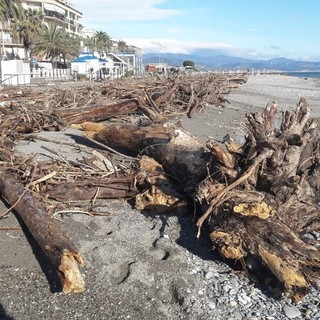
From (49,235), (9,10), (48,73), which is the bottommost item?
(48,73)

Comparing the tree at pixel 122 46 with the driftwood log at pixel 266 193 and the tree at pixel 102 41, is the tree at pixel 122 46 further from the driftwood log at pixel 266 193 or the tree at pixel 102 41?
the driftwood log at pixel 266 193

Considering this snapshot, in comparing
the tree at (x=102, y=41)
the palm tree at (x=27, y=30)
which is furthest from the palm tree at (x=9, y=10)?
the tree at (x=102, y=41)

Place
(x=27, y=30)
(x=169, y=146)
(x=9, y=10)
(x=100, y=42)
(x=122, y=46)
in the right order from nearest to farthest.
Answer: (x=169, y=146) → (x=9, y=10) → (x=27, y=30) → (x=100, y=42) → (x=122, y=46)

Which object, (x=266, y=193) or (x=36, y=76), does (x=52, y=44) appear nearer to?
(x=36, y=76)

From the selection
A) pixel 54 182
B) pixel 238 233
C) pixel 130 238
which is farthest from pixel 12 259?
pixel 238 233

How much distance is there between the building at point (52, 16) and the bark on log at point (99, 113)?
2049 inches

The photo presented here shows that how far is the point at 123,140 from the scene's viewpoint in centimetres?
878

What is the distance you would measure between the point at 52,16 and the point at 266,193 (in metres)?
87.8

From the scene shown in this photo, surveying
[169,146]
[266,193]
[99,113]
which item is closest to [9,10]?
[99,113]

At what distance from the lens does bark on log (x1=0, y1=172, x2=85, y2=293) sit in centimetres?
440

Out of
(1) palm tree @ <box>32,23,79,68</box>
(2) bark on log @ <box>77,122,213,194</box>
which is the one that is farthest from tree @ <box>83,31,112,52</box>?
(2) bark on log @ <box>77,122,213,194</box>

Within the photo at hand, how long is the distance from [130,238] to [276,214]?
1.79m

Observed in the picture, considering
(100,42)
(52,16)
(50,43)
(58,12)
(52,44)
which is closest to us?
(50,43)

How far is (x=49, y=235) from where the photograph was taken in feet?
16.1
